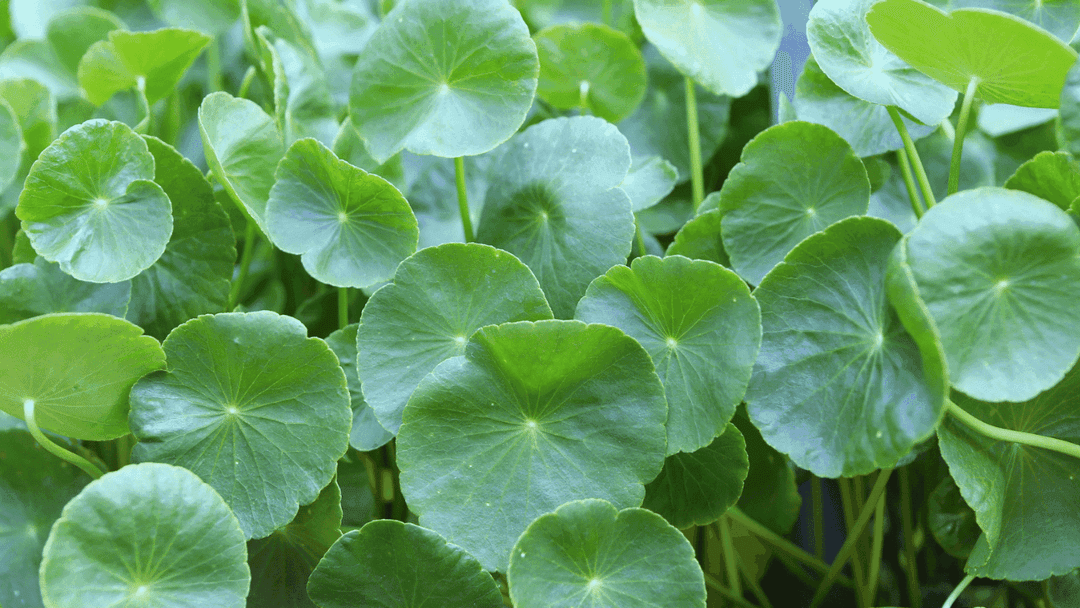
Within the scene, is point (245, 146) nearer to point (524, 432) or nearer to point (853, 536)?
point (524, 432)

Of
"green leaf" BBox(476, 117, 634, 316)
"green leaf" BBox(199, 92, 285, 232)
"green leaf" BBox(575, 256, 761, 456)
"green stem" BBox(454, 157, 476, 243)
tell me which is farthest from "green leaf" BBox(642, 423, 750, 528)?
"green leaf" BBox(199, 92, 285, 232)

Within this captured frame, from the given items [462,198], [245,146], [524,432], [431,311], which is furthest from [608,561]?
[245,146]

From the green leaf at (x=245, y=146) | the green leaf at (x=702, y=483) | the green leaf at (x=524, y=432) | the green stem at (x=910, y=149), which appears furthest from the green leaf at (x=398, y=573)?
the green stem at (x=910, y=149)

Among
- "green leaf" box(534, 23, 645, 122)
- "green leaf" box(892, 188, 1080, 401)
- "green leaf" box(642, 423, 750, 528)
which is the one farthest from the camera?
"green leaf" box(534, 23, 645, 122)

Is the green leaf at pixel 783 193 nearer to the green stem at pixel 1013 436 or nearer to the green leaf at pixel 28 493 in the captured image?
the green stem at pixel 1013 436

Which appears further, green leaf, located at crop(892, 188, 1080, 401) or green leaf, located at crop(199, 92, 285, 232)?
green leaf, located at crop(199, 92, 285, 232)

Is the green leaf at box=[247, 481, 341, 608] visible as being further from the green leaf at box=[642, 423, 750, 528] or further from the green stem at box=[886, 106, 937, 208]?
the green stem at box=[886, 106, 937, 208]

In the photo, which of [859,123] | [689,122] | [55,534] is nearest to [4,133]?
[55,534]

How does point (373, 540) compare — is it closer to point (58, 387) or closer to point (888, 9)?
point (58, 387)
